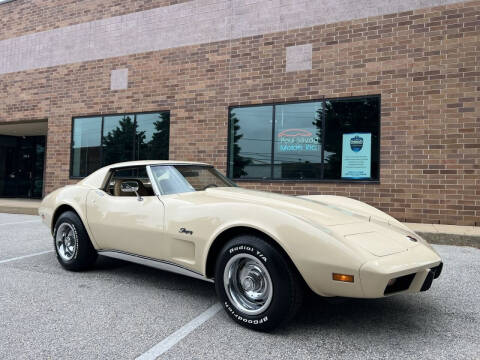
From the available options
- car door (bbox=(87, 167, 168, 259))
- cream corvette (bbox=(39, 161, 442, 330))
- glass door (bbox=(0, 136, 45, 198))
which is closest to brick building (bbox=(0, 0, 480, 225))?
glass door (bbox=(0, 136, 45, 198))

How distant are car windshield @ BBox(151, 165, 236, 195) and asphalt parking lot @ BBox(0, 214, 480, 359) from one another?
97 cm

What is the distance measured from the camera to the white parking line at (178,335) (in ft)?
7.10

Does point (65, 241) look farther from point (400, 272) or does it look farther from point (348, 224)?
point (400, 272)

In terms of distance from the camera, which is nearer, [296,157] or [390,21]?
[390,21]

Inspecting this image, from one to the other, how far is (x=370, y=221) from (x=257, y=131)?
19.7 ft

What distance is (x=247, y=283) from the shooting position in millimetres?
2604

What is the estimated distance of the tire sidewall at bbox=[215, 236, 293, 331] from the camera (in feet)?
7.71

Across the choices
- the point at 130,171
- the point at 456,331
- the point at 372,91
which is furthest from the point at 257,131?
the point at 456,331

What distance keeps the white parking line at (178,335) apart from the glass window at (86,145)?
906 cm

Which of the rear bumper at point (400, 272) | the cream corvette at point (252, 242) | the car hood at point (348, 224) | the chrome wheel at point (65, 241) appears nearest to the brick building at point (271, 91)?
the cream corvette at point (252, 242)

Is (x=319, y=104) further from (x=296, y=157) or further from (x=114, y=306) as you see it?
(x=114, y=306)

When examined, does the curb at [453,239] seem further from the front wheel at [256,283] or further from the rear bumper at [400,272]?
the front wheel at [256,283]

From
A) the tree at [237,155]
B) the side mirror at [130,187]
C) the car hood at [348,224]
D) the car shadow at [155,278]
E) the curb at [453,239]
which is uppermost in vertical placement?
the tree at [237,155]

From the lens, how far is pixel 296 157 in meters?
8.37
